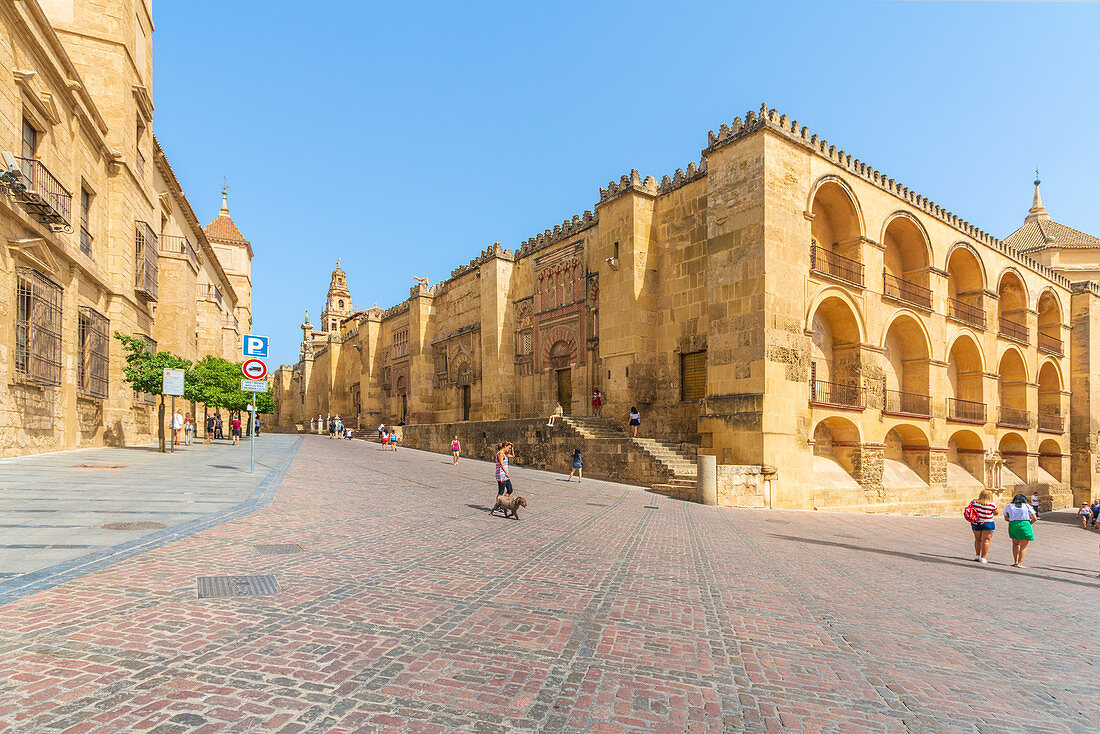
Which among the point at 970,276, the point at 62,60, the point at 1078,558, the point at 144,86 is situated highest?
the point at 144,86

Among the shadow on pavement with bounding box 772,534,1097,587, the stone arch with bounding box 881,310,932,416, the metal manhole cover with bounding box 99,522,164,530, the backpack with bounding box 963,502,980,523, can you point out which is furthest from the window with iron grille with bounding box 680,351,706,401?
the metal manhole cover with bounding box 99,522,164,530

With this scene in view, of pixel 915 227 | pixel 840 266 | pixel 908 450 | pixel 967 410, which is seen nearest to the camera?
pixel 840 266

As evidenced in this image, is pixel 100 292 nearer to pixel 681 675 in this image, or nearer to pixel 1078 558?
pixel 681 675

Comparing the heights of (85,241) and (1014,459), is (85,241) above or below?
above

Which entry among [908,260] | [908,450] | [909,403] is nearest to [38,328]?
[909,403]

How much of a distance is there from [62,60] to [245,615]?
19049 millimetres

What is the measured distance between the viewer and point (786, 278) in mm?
17547

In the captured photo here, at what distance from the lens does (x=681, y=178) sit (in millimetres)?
21906

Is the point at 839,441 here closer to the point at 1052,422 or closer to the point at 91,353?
the point at 1052,422

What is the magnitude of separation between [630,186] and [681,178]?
6.43ft

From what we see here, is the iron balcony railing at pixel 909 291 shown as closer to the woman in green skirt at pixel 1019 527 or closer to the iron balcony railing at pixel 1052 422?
the iron balcony railing at pixel 1052 422

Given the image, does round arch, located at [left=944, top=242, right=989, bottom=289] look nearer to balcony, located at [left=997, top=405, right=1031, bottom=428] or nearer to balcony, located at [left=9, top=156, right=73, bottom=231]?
balcony, located at [left=997, top=405, right=1031, bottom=428]

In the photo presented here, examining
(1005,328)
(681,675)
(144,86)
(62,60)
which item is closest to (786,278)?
(681,675)

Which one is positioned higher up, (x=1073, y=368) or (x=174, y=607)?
(x=1073, y=368)
